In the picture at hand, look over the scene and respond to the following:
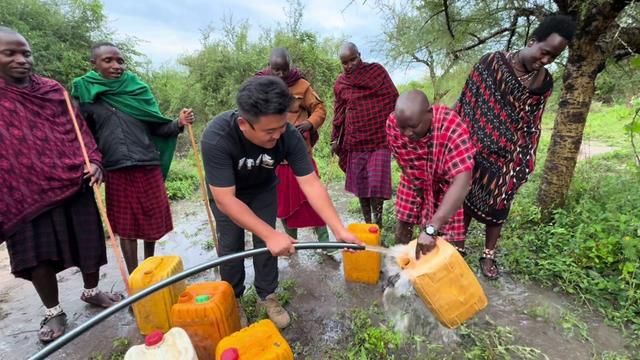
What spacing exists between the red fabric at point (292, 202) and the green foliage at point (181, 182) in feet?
11.0

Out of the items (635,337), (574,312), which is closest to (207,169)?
(574,312)

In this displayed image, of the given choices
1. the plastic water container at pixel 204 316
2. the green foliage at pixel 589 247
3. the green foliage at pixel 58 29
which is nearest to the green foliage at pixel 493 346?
the green foliage at pixel 589 247

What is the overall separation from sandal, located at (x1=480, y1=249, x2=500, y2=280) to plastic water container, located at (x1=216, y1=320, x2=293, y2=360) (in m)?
2.02

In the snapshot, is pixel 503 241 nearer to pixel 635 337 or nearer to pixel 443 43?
pixel 635 337

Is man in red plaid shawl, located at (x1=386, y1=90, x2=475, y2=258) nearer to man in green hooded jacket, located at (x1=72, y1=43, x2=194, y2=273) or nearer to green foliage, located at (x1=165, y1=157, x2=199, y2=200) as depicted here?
man in green hooded jacket, located at (x1=72, y1=43, x2=194, y2=273)

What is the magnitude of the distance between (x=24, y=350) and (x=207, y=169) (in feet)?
6.23

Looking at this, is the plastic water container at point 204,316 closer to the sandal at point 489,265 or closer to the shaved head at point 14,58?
the shaved head at point 14,58

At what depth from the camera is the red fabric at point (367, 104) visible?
12.1 ft

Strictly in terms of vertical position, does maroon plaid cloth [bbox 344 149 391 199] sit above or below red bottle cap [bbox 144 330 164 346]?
above

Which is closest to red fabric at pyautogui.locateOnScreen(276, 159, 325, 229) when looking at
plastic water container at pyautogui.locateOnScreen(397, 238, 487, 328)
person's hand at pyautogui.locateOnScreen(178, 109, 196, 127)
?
person's hand at pyautogui.locateOnScreen(178, 109, 196, 127)

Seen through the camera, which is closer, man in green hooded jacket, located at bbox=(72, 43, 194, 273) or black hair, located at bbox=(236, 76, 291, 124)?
black hair, located at bbox=(236, 76, 291, 124)

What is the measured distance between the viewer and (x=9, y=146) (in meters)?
2.29

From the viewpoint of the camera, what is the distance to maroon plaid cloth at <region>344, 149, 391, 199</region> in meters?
3.67

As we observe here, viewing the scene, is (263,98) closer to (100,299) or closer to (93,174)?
(93,174)
